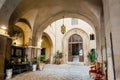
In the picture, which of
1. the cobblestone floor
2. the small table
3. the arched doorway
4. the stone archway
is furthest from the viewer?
the arched doorway

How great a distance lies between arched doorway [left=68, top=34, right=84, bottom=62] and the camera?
695 inches

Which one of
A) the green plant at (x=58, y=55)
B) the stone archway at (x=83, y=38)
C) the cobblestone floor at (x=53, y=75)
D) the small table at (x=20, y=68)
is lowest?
the cobblestone floor at (x=53, y=75)

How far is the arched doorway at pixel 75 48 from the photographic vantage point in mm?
17645

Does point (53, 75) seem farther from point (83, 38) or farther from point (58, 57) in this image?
point (83, 38)

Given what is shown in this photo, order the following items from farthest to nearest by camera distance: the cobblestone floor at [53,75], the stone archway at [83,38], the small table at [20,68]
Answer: the stone archway at [83,38], the small table at [20,68], the cobblestone floor at [53,75]

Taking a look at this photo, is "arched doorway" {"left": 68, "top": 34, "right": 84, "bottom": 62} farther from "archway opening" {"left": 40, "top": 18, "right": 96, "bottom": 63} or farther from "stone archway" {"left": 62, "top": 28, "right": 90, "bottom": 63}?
"stone archway" {"left": 62, "top": 28, "right": 90, "bottom": 63}

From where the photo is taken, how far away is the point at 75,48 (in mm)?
18266

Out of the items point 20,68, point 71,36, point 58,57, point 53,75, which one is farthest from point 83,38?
A: point 53,75

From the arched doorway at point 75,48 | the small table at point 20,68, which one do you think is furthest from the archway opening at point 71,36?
the small table at point 20,68

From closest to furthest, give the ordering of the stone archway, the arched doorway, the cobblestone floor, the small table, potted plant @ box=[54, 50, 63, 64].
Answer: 1. the cobblestone floor
2. the small table
3. potted plant @ box=[54, 50, 63, 64]
4. the stone archway
5. the arched doorway

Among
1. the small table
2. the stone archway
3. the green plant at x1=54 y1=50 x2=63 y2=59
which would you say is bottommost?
the small table

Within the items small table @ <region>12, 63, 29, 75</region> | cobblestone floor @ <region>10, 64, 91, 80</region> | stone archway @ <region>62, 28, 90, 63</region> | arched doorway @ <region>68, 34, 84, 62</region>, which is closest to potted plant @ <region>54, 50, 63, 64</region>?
stone archway @ <region>62, 28, 90, 63</region>

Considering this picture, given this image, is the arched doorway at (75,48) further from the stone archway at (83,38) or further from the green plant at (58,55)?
the green plant at (58,55)

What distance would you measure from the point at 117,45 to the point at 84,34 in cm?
1452
